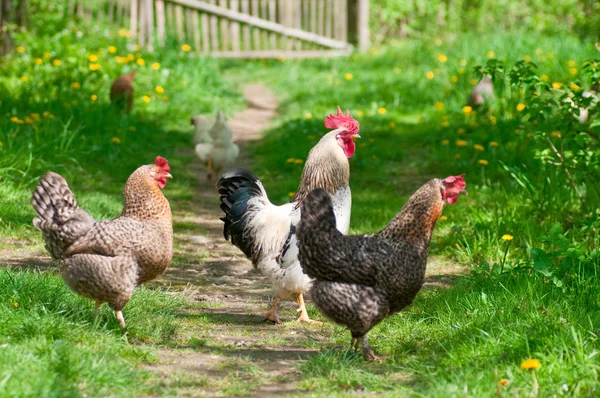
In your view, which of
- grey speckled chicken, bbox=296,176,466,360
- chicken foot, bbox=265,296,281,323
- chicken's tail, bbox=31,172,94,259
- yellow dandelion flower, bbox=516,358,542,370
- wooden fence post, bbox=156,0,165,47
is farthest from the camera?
wooden fence post, bbox=156,0,165,47

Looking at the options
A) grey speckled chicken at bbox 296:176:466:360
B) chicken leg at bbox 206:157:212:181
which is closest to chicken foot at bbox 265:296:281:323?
grey speckled chicken at bbox 296:176:466:360

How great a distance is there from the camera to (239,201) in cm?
580

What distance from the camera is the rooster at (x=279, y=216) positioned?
5.56 meters

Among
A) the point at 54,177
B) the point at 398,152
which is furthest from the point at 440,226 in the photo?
the point at 54,177

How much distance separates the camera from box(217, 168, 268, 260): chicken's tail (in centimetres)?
573

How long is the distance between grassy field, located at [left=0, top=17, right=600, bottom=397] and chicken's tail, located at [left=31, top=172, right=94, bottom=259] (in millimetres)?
394

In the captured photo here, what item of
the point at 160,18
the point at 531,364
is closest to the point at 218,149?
the point at 531,364

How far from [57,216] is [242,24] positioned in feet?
45.6

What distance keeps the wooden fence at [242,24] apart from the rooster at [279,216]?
34.4 feet

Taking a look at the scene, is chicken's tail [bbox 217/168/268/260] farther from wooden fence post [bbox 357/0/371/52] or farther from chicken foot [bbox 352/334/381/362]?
wooden fence post [bbox 357/0/371/52]

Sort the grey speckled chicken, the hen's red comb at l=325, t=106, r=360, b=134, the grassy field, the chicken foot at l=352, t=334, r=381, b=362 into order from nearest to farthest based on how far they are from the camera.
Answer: the grassy field
the grey speckled chicken
the chicken foot at l=352, t=334, r=381, b=362
the hen's red comb at l=325, t=106, r=360, b=134

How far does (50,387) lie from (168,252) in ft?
4.52

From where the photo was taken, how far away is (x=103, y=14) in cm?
1647

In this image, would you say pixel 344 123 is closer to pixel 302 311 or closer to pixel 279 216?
pixel 279 216
